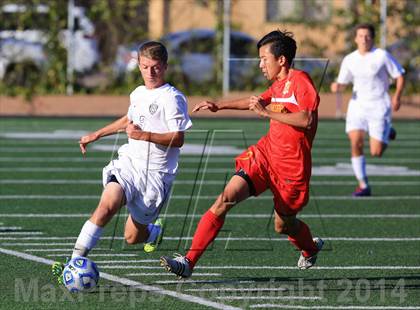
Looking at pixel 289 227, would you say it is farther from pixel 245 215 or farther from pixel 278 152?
pixel 245 215

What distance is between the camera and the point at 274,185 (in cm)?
833

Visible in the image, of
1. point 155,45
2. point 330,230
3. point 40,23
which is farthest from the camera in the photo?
point 40,23

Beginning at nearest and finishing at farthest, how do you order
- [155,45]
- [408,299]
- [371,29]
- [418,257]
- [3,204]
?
1. [408,299]
2. [155,45]
3. [418,257]
4. [3,204]
5. [371,29]

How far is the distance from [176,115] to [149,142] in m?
0.26

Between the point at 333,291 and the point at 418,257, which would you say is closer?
the point at 333,291

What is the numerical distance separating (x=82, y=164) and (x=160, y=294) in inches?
398

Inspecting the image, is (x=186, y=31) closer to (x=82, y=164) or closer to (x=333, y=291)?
(x=82, y=164)

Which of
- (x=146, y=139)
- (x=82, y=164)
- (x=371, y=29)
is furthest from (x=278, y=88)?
(x=82, y=164)

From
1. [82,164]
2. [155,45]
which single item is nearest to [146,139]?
[155,45]

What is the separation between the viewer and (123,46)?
30.0 meters

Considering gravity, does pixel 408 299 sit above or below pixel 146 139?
below

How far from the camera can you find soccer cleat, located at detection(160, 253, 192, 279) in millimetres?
7930

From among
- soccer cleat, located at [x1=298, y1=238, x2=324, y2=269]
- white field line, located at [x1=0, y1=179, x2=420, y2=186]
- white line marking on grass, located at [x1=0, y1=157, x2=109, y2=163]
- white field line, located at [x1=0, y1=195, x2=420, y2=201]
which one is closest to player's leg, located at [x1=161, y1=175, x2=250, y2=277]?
soccer cleat, located at [x1=298, y1=238, x2=324, y2=269]

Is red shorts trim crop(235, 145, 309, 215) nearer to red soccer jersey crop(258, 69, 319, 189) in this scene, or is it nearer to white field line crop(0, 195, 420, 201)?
red soccer jersey crop(258, 69, 319, 189)
